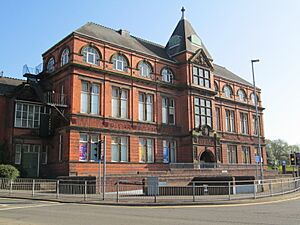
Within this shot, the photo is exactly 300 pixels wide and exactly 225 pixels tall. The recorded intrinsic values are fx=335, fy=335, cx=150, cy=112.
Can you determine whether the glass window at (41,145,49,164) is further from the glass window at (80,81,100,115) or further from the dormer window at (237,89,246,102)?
the dormer window at (237,89,246,102)

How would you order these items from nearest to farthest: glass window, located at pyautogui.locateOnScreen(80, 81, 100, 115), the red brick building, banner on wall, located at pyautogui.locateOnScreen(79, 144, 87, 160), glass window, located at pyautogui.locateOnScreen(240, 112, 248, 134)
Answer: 1. banner on wall, located at pyautogui.locateOnScreen(79, 144, 87, 160)
2. the red brick building
3. glass window, located at pyautogui.locateOnScreen(80, 81, 100, 115)
4. glass window, located at pyautogui.locateOnScreen(240, 112, 248, 134)

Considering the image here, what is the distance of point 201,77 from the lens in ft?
138

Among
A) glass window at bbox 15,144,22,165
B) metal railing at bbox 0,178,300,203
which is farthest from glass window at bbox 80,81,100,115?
metal railing at bbox 0,178,300,203

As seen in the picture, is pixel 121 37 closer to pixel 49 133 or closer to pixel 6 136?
pixel 49 133

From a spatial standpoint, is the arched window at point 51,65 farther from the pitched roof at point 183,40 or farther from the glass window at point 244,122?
the glass window at point 244,122

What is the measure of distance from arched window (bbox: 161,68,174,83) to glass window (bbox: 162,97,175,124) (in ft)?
7.59

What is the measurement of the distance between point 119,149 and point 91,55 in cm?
975

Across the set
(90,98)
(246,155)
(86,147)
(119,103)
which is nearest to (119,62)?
(119,103)

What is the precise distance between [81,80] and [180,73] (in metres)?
13.7

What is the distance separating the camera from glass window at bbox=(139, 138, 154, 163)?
35.4 meters

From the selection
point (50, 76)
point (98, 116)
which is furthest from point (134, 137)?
point (50, 76)

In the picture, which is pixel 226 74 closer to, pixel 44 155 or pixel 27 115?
pixel 44 155

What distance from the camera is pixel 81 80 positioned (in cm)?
3203

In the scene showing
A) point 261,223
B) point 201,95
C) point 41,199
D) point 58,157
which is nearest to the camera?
point 261,223
